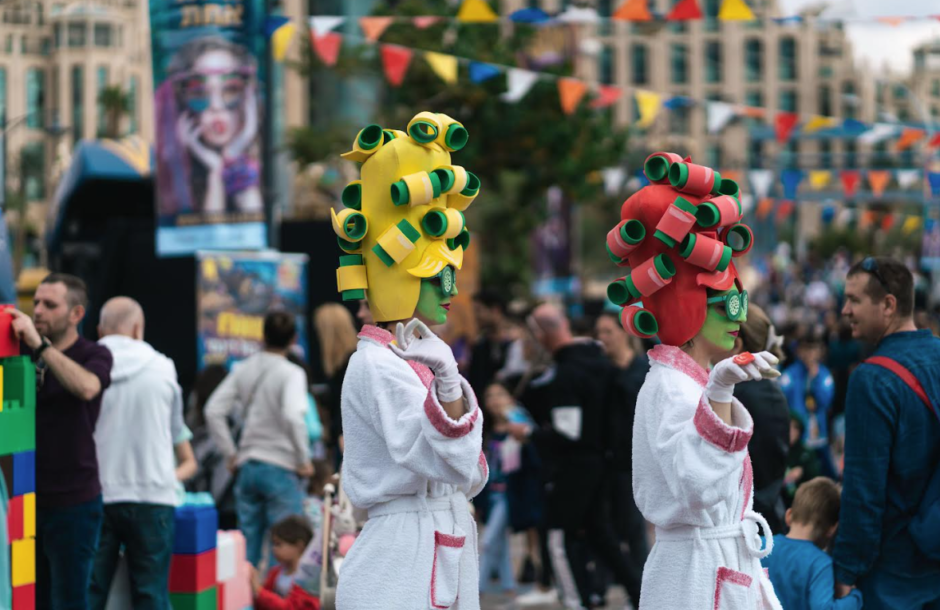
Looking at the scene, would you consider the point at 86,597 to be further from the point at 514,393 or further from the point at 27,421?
the point at 514,393

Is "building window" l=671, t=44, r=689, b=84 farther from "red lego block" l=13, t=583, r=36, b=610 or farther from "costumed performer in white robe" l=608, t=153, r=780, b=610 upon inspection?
"costumed performer in white robe" l=608, t=153, r=780, b=610

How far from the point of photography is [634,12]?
429 inches

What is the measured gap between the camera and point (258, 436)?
27.5 feet

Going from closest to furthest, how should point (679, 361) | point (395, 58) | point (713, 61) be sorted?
point (679, 361), point (395, 58), point (713, 61)

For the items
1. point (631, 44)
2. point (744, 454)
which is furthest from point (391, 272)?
point (631, 44)

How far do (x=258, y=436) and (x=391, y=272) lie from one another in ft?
13.1

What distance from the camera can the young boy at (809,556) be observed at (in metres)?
5.08

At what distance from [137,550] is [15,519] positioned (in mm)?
A: 1052

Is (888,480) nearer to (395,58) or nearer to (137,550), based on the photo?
(137,550)

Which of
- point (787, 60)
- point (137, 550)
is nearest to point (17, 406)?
point (137, 550)

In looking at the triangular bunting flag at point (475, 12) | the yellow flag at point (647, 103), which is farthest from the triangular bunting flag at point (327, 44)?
the yellow flag at point (647, 103)

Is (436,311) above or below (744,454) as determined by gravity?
above

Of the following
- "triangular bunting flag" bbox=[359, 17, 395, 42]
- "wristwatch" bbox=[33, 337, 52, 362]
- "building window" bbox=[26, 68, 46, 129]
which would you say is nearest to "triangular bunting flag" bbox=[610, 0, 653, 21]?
"triangular bunting flag" bbox=[359, 17, 395, 42]

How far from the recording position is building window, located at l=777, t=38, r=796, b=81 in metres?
112
